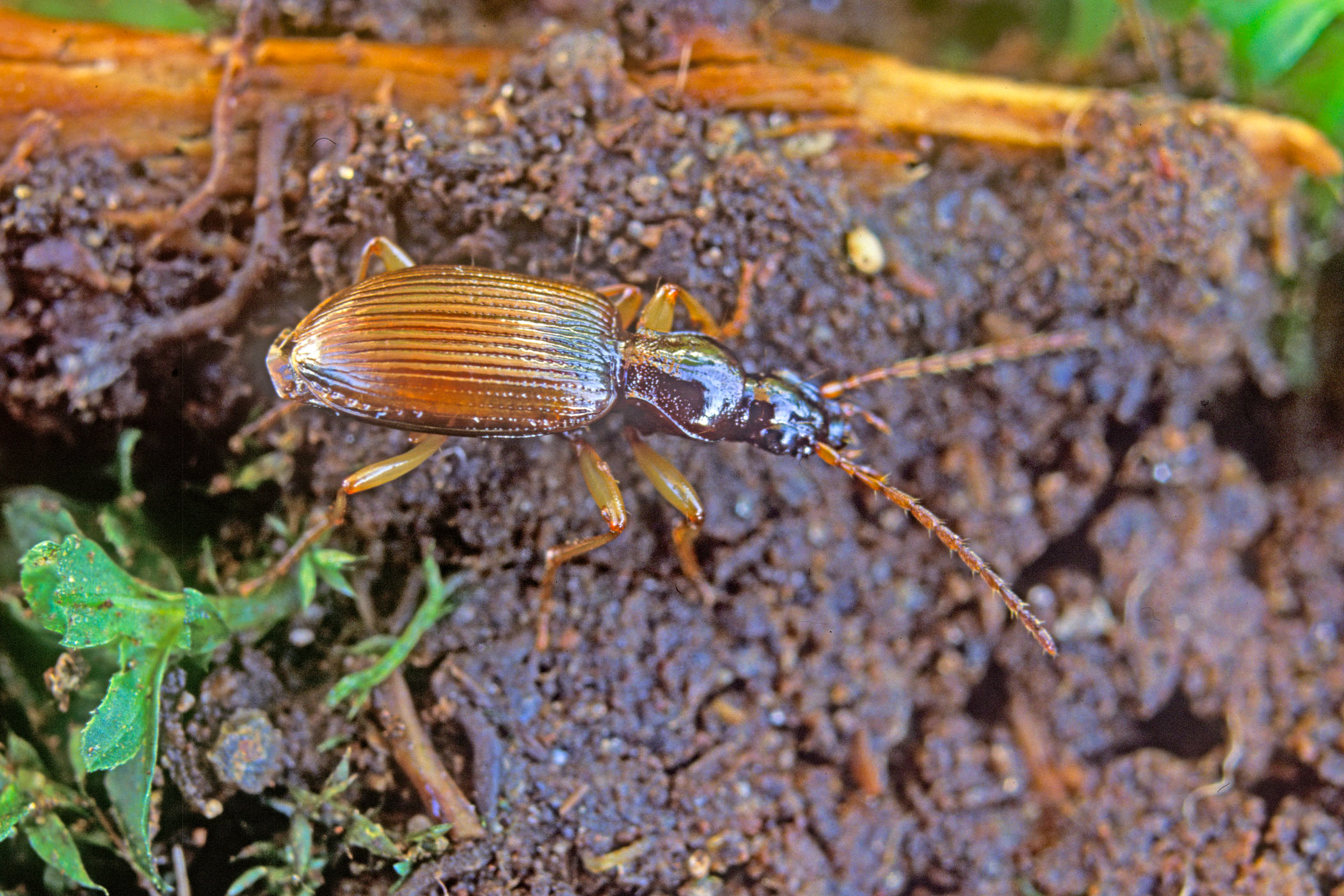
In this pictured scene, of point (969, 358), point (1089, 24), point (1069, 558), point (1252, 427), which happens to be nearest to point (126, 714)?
point (969, 358)

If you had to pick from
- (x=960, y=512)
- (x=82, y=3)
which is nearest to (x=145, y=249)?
(x=82, y=3)

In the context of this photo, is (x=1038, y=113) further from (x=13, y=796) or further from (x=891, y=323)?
(x=13, y=796)

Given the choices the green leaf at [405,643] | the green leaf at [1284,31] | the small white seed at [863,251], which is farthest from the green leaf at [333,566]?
the green leaf at [1284,31]

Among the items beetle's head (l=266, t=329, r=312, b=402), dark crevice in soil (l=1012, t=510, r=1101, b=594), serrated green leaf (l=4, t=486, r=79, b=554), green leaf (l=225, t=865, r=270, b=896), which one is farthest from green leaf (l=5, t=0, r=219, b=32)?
dark crevice in soil (l=1012, t=510, r=1101, b=594)

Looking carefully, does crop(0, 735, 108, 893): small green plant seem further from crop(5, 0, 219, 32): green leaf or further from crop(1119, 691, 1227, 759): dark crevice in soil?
crop(1119, 691, 1227, 759): dark crevice in soil

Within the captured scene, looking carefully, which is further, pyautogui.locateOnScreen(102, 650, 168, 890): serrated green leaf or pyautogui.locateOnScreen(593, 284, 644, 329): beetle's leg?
pyautogui.locateOnScreen(593, 284, 644, 329): beetle's leg
